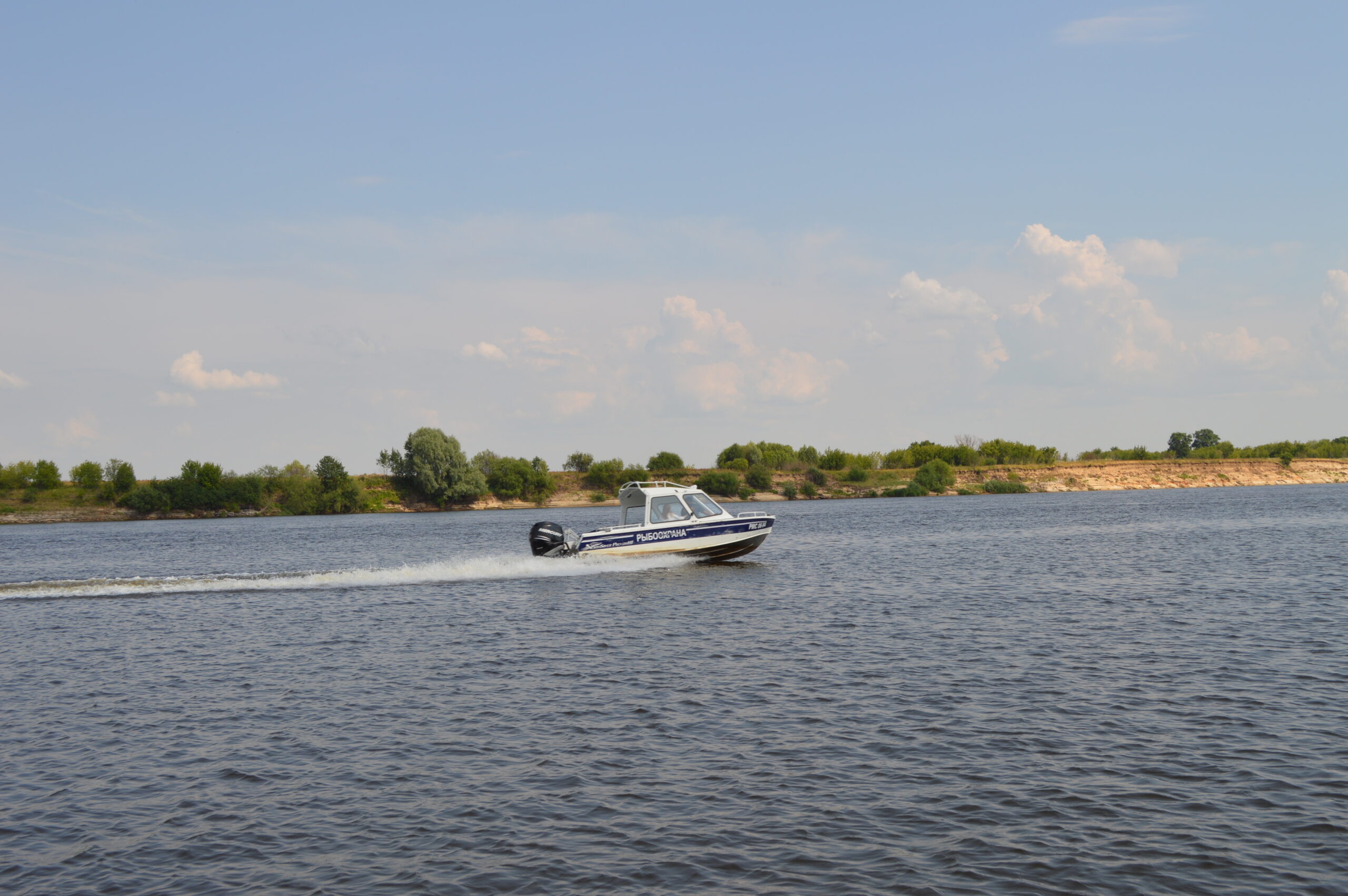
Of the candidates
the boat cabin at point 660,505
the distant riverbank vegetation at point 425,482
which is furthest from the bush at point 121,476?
the boat cabin at point 660,505

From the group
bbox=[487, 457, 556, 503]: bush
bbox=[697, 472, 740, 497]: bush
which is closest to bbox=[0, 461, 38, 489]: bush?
bbox=[487, 457, 556, 503]: bush

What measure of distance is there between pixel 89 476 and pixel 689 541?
371 feet

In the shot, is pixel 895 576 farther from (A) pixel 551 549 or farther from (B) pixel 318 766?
(B) pixel 318 766

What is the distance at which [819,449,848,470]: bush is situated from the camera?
144 metres

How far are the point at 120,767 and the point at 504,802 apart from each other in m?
5.91

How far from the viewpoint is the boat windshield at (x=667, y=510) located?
3634 centimetres

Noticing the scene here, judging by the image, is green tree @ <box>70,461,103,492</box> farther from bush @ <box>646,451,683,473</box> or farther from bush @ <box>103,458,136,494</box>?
bush @ <box>646,451,683,473</box>

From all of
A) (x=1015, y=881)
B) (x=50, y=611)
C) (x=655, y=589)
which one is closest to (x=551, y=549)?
(x=655, y=589)

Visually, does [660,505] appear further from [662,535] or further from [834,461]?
[834,461]

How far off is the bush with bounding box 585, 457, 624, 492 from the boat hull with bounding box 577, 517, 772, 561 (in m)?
92.3

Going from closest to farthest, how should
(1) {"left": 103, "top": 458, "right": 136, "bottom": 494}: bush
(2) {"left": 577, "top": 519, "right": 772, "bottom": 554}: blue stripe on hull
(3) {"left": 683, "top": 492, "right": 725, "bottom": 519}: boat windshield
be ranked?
(2) {"left": 577, "top": 519, "right": 772, "bottom": 554}: blue stripe on hull
(3) {"left": 683, "top": 492, "right": 725, "bottom": 519}: boat windshield
(1) {"left": 103, "top": 458, "right": 136, "bottom": 494}: bush

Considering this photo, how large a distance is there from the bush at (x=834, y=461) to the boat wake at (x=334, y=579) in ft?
357

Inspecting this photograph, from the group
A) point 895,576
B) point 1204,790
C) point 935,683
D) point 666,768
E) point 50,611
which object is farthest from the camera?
point 895,576

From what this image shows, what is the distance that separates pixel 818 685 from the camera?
54.0ft
